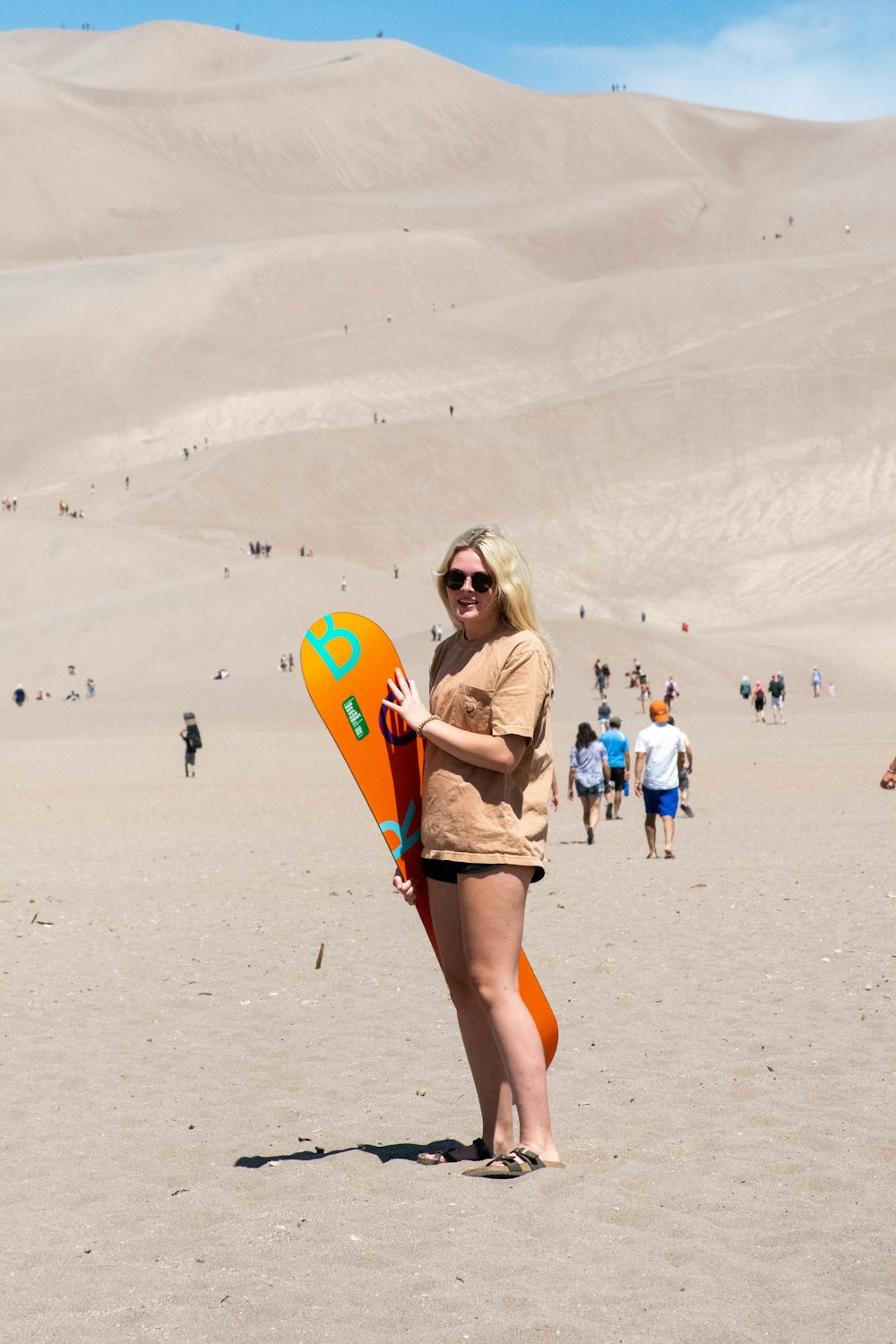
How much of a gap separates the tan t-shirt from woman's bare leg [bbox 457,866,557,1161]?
87 millimetres

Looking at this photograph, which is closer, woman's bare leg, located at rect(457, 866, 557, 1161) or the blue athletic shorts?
woman's bare leg, located at rect(457, 866, 557, 1161)

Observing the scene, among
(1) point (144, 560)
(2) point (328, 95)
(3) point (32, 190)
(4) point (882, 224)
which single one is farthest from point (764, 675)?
(2) point (328, 95)

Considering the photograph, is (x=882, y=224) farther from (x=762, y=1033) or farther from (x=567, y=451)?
(x=762, y=1033)

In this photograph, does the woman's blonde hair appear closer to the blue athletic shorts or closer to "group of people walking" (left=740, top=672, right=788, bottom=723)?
the blue athletic shorts

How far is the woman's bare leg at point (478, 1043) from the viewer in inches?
190

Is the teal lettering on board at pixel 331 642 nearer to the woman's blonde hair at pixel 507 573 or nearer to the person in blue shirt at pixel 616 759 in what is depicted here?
the woman's blonde hair at pixel 507 573

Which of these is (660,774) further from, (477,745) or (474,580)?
(477,745)

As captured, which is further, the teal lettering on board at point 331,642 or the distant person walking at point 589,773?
the distant person walking at point 589,773

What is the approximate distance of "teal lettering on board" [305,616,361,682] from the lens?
191 inches

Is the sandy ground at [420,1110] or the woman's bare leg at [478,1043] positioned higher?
the woman's bare leg at [478,1043]

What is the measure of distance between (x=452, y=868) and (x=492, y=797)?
0.82 ft

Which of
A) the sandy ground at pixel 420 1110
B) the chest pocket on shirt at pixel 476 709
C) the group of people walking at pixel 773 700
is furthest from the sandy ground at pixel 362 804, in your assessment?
the chest pocket on shirt at pixel 476 709

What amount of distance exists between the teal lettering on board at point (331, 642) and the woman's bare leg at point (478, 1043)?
713mm

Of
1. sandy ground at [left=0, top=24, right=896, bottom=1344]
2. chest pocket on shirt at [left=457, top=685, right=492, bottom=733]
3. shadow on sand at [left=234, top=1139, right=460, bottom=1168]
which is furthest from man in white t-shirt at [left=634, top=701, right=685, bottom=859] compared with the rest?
chest pocket on shirt at [left=457, top=685, right=492, bottom=733]
